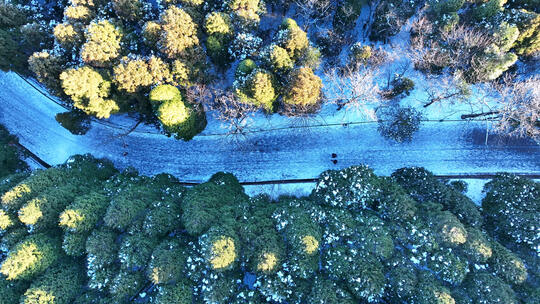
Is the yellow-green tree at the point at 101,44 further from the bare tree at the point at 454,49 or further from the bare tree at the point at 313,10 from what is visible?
the bare tree at the point at 454,49

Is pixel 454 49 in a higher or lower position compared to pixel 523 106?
higher

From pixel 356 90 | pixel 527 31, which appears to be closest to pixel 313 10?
pixel 356 90

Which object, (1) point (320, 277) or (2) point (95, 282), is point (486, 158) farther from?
(2) point (95, 282)

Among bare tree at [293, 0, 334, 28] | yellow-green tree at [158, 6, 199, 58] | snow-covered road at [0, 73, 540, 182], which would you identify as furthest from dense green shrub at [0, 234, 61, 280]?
bare tree at [293, 0, 334, 28]

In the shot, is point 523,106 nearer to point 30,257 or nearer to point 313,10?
point 313,10

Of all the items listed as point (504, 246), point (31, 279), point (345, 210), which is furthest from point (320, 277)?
point (31, 279)

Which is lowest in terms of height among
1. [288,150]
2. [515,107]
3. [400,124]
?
[288,150]

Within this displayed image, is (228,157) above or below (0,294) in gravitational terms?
above

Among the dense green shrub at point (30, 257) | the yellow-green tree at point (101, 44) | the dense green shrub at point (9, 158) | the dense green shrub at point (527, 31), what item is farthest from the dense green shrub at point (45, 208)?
the dense green shrub at point (527, 31)
